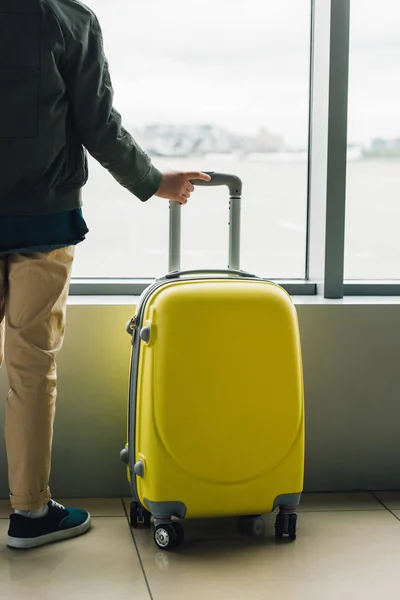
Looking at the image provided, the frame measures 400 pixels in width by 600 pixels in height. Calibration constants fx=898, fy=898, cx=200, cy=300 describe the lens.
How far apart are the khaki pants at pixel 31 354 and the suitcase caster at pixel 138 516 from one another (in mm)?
217

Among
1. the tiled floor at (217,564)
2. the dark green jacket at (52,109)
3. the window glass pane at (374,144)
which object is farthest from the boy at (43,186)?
the window glass pane at (374,144)

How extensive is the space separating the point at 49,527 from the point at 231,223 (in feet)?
2.71

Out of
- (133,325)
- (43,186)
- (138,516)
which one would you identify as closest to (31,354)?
(133,325)

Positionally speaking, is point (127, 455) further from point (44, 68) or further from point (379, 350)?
point (44, 68)

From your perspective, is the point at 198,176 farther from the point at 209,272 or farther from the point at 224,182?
the point at 209,272

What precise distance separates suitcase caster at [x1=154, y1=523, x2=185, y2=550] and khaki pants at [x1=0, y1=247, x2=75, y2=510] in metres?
0.28

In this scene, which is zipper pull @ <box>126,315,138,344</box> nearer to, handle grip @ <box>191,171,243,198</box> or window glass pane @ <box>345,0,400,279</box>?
handle grip @ <box>191,171,243,198</box>

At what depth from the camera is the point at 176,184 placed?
206cm

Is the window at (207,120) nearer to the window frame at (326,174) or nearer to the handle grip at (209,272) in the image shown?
the window frame at (326,174)

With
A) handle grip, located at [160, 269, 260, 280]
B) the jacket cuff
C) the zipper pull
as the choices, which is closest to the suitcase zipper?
the zipper pull

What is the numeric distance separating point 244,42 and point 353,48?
0.30 meters

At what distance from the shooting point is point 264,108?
8.19ft

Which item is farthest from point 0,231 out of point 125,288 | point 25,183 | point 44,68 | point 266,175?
point 266,175

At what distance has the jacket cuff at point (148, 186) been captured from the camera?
201 cm
